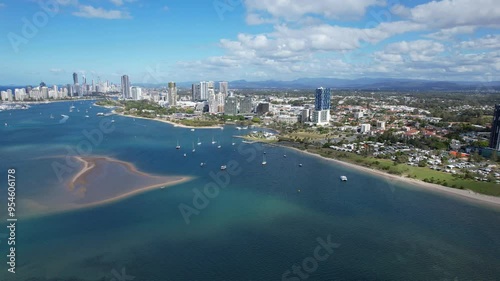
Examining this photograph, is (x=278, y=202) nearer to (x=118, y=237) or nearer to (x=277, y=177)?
(x=277, y=177)

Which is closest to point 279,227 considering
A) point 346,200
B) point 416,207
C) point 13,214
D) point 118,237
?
point 346,200

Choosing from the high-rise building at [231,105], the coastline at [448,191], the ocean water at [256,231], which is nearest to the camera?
the ocean water at [256,231]

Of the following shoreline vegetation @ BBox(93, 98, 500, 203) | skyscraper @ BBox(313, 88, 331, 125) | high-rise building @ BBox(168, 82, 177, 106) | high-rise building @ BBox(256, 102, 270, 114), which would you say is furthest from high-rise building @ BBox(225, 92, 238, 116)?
shoreline vegetation @ BBox(93, 98, 500, 203)

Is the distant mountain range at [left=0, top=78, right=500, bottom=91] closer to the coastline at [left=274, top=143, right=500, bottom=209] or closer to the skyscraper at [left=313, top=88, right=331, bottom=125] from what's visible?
the skyscraper at [left=313, top=88, right=331, bottom=125]

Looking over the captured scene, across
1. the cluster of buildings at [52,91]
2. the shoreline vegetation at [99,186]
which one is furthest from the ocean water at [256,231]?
the cluster of buildings at [52,91]

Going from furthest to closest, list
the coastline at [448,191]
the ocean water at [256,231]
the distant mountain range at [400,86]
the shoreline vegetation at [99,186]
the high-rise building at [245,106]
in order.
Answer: the distant mountain range at [400,86]
the high-rise building at [245,106]
the coastline at [448,191]
the shoreline vegetation at [99,186]
the ocean water at [256,231]

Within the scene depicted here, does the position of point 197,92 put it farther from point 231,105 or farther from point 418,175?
point 418,175

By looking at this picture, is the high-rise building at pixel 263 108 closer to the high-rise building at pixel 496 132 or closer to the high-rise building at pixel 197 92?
the high-rise building at pixel 197 92
